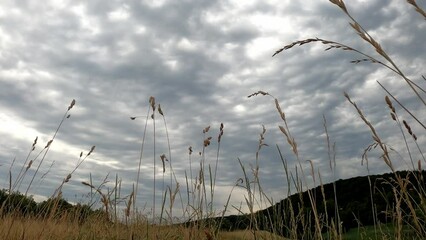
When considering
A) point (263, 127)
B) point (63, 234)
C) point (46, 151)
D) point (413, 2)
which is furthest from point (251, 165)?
point (63, 234)

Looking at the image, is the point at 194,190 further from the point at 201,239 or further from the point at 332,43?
the point at 332,43

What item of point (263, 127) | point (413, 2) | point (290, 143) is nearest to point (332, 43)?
point (413, 2)

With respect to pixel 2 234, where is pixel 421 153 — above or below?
above

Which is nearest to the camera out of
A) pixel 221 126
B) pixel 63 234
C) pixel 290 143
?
pixel 290 143

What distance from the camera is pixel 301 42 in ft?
6.24

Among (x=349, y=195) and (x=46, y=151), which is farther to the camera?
(x=349, y=195)

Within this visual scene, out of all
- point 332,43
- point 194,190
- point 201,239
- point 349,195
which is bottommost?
point 201,239

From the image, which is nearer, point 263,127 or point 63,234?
point 263,127

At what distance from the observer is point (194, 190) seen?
12.3 feet

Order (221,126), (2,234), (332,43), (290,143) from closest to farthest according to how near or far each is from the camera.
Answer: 1. (332,43)
2. (290,143)
3. (221,126)
4. (2,234)

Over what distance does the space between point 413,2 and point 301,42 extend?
48 centimetres

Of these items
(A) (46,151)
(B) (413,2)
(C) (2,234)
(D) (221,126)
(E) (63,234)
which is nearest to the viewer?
(B) (413,2)

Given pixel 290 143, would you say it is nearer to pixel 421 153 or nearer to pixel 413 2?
pixel 413 2

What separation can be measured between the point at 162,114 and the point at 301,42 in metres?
1.49
